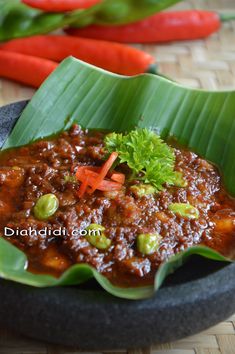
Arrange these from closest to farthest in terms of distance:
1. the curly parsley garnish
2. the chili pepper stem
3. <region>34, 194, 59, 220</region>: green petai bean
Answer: <region>34, 194, 59, 220</region>: green petai bean < the curly parsley garnish < the chili pepper stem

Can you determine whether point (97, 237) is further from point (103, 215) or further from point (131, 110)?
point (131, 110)

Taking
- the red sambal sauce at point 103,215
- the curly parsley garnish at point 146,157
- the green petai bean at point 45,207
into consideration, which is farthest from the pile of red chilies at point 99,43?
the green petai bean at point 45,207

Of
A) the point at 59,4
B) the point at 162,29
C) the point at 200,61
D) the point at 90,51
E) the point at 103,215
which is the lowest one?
the point at 200,61

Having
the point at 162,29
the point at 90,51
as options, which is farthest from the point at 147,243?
the point at 162,29

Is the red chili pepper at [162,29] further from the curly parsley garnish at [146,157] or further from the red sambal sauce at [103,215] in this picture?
the curly parsley garnish at [146,157]

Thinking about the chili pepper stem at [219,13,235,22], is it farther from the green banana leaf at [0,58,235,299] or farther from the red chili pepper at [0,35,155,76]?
the green banana leaf at [0,58,235,299]

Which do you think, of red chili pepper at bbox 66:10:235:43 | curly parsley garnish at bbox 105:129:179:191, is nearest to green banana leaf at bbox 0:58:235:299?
curly parsley garnish at bbox 105:129:179:191

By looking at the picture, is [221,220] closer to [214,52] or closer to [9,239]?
[9,239]
